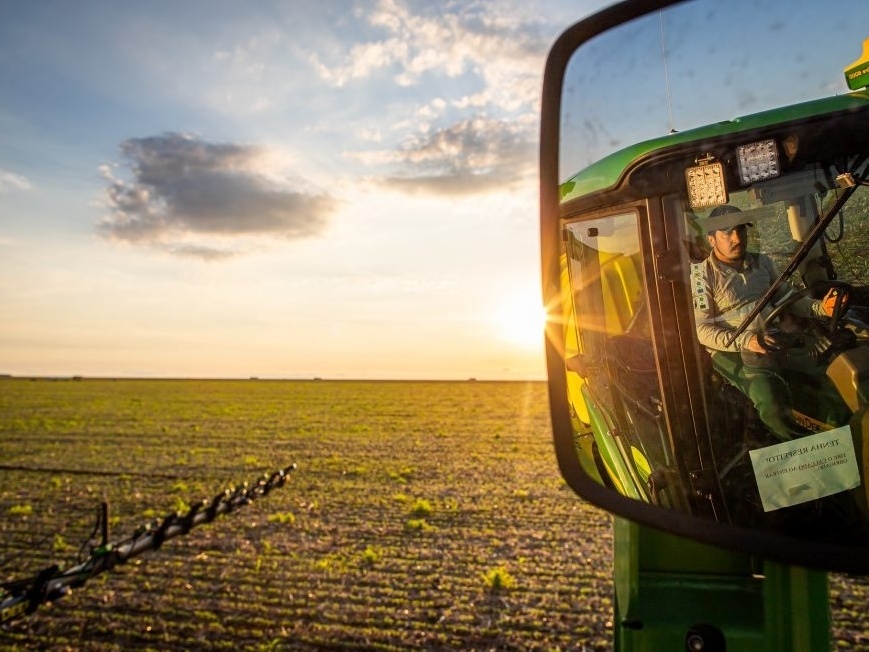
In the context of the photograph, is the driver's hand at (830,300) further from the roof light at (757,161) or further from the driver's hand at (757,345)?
the roof light at (757,161)

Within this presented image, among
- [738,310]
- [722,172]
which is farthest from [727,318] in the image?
[722,172]

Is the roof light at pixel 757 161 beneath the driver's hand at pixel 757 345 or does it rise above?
above

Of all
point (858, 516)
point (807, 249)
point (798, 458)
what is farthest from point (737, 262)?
point (858, 516)

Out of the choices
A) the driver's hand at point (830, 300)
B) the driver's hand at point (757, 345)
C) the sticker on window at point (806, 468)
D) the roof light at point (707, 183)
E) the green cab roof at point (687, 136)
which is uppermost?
the green cab roof at point (687, 136)

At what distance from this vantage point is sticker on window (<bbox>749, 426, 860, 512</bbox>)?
100 centimetres

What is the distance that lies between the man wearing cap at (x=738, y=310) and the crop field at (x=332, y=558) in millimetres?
5445

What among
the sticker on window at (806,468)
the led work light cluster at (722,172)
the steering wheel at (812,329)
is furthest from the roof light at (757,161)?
the sticker on window at (806,468)

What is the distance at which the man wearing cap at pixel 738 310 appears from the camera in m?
1.07

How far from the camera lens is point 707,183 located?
1090 millimetres

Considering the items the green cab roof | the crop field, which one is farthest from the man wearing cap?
the crop field

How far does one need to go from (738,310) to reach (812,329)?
0.11m

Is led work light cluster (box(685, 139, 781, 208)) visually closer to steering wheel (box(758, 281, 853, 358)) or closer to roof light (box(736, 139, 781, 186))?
roof light (box(736, 139, 781, 186))

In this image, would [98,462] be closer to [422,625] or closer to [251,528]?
[251,528]

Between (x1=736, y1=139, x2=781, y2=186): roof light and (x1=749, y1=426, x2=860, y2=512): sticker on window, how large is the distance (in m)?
0.40
